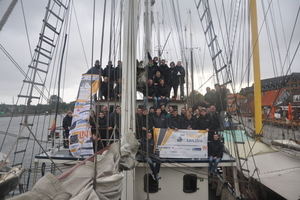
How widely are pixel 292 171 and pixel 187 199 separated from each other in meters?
3.77

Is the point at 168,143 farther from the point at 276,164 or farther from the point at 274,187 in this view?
the point at 276,164

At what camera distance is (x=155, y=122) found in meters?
7.75

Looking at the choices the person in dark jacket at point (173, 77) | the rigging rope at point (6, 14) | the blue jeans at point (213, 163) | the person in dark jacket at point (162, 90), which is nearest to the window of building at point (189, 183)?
the blue jeans at point (213, 163)

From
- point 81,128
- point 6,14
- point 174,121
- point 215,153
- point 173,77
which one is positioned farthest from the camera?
point 173,77

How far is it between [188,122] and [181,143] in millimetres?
802

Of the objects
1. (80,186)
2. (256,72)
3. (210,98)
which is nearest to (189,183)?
(210,98)

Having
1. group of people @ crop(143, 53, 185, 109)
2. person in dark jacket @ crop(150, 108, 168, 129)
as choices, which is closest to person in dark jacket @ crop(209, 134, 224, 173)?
person in dark jacket @ crop(150, 108, 168, 129)

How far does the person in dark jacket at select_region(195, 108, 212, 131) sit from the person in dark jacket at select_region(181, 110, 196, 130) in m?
0.18

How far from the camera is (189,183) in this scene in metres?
7.55

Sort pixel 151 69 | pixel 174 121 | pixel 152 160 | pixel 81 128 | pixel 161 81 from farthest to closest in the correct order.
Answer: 1. pixel 151 69
2. pixel 161 81
3. pixel 174 121
4. pixel 152 160
5. pixel 81 128

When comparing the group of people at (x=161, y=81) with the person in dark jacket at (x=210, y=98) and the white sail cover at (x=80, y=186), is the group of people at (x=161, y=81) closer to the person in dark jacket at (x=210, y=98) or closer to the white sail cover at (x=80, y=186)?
the person in dark jacket at (x=210, y=98)

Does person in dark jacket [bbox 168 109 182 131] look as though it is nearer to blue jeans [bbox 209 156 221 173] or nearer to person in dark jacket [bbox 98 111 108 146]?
blue jeans [bbox 209 156 221 173]

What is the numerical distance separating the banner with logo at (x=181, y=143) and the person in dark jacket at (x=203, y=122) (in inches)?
10.9

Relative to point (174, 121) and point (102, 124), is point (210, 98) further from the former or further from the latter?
point (102, 124)
